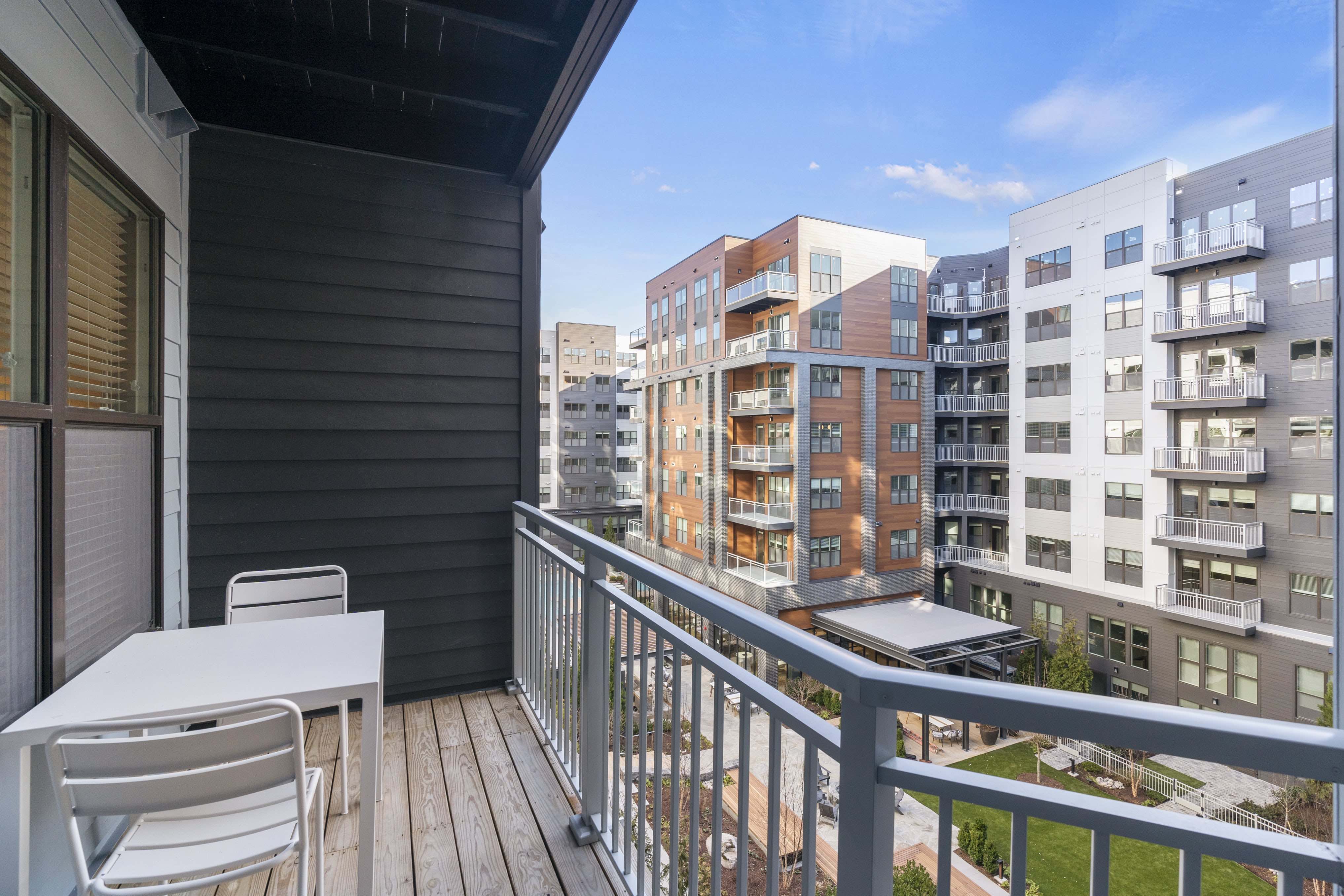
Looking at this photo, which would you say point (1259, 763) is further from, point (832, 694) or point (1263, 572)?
point (1263, 572)

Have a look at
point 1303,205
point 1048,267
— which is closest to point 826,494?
point 1048,267

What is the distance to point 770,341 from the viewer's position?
44.9ft

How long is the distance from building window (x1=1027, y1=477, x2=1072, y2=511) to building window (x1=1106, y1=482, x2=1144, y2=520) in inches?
39.6

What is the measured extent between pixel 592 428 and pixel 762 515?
8.91 m

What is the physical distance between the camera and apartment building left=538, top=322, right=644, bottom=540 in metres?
20.2

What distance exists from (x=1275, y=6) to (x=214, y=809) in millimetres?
12718

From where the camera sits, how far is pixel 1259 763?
42 cm

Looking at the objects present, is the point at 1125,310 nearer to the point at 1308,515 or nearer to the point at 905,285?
the point at 905,285

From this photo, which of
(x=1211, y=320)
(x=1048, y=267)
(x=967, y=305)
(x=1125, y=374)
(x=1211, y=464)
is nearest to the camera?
(x=1211, y=320)

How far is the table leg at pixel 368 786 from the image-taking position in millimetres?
1189

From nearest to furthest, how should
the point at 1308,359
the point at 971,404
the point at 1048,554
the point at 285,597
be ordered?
the point at 285,597 → the point at 1308,359 → the point at 1048,554 → the point at 971,404

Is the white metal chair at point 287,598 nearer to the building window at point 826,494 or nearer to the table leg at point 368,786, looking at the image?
the table leg at point 368,786

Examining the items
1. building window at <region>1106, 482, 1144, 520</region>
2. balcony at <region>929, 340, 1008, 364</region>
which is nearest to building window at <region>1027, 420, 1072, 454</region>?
building window at <region>1106, 482, 1144, 520</region>

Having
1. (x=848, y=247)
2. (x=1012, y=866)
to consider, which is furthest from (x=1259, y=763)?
(x=848, y=247)
